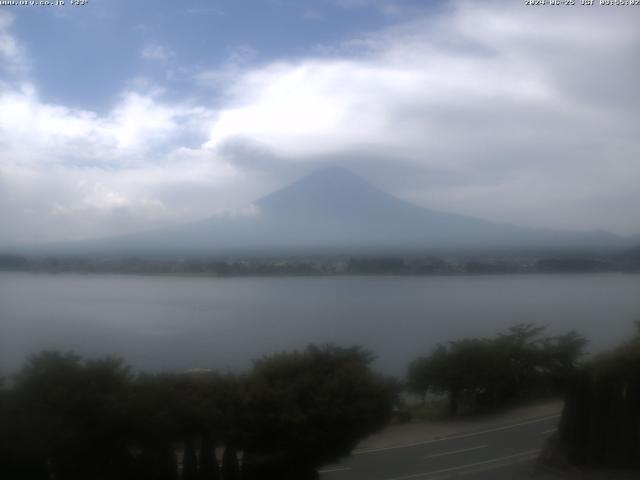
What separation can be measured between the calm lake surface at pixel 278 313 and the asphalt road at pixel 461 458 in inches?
58.2

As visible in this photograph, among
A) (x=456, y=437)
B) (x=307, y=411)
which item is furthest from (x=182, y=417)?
(x=456, y=437)

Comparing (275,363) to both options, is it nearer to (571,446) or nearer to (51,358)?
(51,358)

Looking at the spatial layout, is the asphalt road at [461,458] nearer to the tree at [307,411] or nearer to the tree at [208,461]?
the tree at [307,411]

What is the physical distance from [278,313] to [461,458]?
571cm

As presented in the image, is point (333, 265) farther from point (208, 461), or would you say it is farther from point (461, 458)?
point (208, 461)

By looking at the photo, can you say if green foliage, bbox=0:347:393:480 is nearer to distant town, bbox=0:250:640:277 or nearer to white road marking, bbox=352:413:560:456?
white road marking, bbox=352:413:560:456

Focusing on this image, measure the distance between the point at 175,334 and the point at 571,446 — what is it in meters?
6.60

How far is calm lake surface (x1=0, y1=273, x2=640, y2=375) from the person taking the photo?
8953mm

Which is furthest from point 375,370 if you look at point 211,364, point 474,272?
point 474,272

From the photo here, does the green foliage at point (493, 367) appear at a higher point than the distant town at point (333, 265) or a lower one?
lower

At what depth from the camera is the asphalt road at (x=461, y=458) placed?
23.5 ft

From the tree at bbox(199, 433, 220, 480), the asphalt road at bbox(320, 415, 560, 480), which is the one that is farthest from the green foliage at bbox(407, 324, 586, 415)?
the tree at bbox(199, 433, 220, 480)

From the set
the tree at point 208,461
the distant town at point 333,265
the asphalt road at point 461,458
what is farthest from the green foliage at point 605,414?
the tree at point 208,461

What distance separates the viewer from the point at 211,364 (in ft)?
28.1
